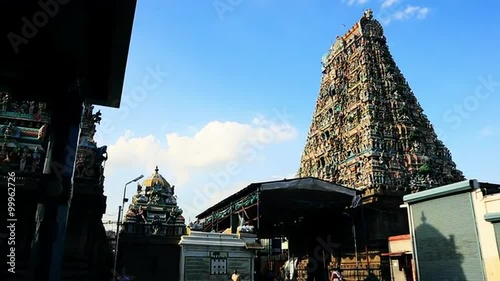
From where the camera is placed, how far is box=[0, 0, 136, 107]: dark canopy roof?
416 centimetres

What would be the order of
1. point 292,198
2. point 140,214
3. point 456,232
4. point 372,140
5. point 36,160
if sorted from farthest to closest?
point 140,214 → point 372,140 → point 292,198 → point 36,160 → point 456,232

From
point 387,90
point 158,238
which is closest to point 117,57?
point 158,238

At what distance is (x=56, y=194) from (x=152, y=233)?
29.0 m

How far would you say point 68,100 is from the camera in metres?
4.76

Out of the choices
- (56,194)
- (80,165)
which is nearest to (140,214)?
(80,165)

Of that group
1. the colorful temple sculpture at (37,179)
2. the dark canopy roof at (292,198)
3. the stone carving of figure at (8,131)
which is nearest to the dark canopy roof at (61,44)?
the colorful temple sculpture at (37,179)

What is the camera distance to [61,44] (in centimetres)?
461

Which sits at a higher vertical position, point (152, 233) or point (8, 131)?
point (8, 131)

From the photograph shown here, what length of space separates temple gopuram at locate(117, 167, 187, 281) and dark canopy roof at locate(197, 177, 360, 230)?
4466 mm

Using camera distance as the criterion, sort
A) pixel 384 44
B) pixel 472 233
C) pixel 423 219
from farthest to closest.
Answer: pixel 384 44 < pixel 423 219 < pixel 472 233

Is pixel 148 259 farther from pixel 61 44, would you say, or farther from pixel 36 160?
pixel 61 44

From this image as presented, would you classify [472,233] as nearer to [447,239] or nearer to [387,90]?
[447,239]

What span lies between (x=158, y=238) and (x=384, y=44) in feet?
99.2

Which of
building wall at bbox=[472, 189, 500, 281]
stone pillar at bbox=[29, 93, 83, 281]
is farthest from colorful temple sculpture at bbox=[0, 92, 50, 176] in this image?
building wall at bbox=[472, 189, 500, 281]
